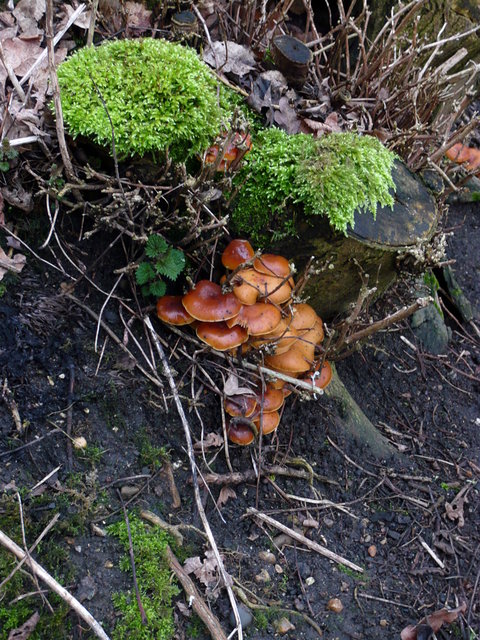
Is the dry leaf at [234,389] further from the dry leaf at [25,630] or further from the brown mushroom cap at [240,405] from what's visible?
the dry leaf at [25,630]

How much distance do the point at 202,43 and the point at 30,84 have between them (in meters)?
1.29

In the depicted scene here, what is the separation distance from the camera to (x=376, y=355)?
4.82 meters

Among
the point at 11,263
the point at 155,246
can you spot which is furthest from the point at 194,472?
the point at 11,263

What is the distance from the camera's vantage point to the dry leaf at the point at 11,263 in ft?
9.10

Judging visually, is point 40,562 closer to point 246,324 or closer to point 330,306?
point 246,324

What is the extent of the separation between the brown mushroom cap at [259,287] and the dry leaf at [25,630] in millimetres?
1847

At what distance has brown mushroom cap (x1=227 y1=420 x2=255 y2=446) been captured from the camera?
3229mm

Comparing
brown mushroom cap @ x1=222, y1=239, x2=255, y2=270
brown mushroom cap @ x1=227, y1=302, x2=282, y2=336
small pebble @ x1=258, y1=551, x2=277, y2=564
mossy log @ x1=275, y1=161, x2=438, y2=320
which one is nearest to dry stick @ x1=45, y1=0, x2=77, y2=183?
brown mushroom cap @ x1=222, y1=239, x2=255, y2=270

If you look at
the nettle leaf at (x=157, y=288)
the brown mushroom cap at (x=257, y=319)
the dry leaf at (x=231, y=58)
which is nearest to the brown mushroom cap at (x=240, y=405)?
the brown mushroom cap at (x=257, y=319)

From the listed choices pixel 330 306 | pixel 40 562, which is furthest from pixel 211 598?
pixel 330 306

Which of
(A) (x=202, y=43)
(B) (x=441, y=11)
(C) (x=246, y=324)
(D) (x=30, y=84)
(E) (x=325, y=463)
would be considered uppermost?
(B) (x=441, y=11)

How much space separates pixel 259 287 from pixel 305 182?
0.67 meters

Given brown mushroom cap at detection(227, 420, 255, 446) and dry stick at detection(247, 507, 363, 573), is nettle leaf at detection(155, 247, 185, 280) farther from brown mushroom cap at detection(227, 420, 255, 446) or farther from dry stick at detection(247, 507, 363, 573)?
dry stick at detection(247, 507, 363, 573)

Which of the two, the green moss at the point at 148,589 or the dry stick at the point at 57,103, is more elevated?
the dry stick at the point at 57,103
